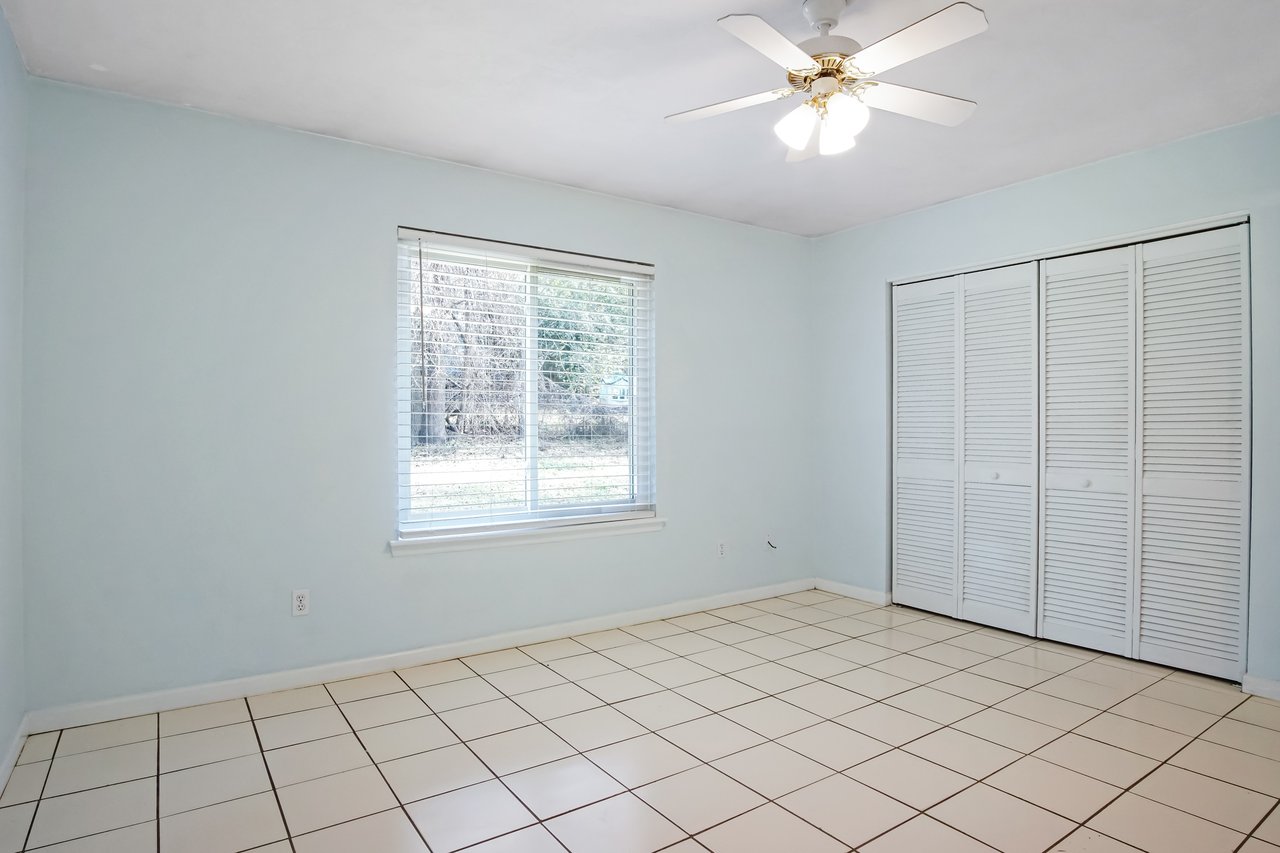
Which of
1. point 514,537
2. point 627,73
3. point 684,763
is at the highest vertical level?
point 627,73

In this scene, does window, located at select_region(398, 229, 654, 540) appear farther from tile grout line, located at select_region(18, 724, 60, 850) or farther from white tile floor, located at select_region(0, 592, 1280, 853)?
tile grout line, located at select_region(18, 724, 60, 850)

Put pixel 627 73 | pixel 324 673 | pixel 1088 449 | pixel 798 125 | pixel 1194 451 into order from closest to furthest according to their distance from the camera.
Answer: pixel 798 125 < pixel 627 73 < pixel 324 673 < pixel 1194 451 < pixel 1088 449

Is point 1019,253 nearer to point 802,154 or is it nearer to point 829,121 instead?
point 802,154

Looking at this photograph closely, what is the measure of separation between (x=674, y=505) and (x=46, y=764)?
9.83 ft

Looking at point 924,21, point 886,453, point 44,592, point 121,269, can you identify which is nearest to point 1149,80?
point 924,21

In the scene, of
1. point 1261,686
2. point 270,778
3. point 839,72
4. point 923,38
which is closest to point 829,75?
point 839,72

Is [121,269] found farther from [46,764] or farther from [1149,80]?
[1149,80]

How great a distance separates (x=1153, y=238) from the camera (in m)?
3.41

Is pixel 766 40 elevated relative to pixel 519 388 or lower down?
elevated

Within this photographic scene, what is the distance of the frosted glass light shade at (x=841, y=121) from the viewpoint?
2289 mm

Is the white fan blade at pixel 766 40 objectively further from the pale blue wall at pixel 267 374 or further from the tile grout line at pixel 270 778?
the tile grout line at pixel 270 778

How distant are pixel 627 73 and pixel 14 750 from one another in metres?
3.15

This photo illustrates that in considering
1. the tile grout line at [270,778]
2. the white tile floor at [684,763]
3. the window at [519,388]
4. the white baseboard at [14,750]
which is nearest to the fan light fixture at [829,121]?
the window at [519,388]

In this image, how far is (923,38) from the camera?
1933 millimetres
